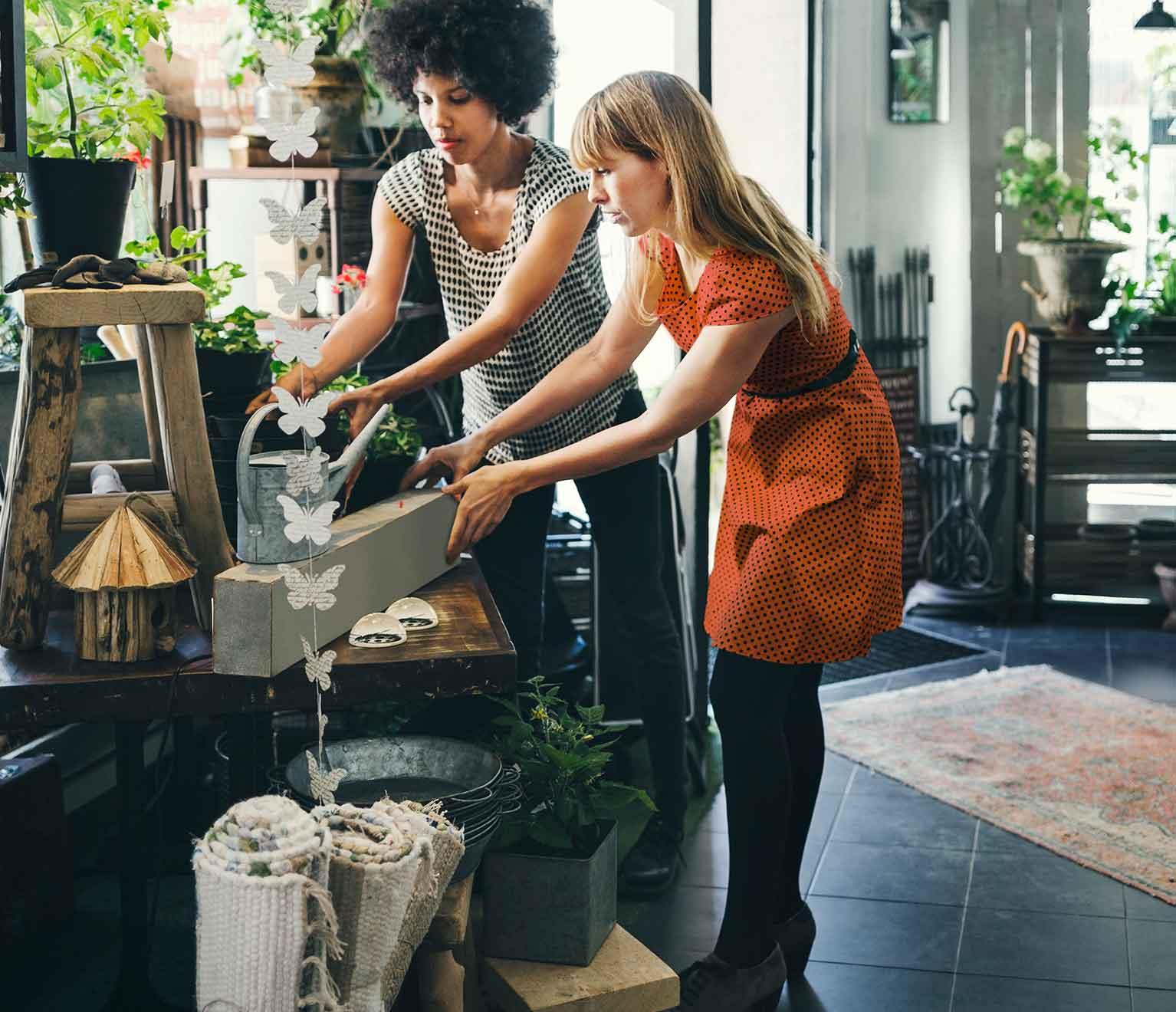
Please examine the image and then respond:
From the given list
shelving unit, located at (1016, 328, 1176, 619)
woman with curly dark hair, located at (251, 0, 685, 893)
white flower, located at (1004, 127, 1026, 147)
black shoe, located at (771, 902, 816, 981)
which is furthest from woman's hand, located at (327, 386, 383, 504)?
white flower, located at (1004, 127, 1026, 147)

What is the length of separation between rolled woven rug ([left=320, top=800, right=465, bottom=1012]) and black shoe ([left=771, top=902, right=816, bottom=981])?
38.5 inches

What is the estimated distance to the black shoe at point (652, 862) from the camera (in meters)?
2.92

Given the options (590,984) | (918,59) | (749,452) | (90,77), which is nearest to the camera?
(590,984)

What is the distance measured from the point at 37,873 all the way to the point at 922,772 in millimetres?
2038

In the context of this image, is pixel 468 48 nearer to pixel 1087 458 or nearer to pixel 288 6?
pixel 288 6

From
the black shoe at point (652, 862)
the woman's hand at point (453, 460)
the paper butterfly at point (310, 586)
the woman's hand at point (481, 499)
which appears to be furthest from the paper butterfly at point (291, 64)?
the black shoe at point (652, 862)

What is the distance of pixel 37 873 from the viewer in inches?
106

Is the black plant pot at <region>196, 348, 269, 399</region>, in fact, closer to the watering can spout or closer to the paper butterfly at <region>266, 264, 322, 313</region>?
the watering can spout

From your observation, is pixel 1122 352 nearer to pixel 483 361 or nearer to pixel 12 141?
pixel 483 361

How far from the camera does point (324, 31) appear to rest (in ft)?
12.0

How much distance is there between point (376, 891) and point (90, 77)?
1571 mm

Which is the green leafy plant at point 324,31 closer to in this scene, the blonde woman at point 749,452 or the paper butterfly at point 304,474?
the blonde woman at point 749,452

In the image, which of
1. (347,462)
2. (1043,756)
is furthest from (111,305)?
(1043,756)

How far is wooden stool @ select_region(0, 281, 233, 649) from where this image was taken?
1963 millimetres
